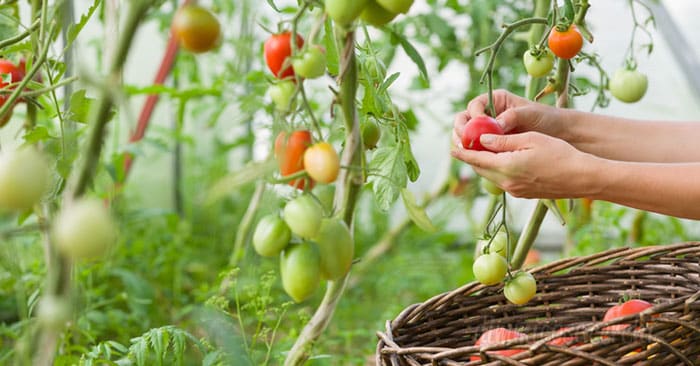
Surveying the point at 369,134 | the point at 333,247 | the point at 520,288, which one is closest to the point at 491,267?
the point at 520,288

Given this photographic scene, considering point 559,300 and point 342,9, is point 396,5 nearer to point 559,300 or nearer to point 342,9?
point 342,9

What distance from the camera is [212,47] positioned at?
468mm

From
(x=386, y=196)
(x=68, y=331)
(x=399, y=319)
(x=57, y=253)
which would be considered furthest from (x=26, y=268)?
(x=57, y=253)

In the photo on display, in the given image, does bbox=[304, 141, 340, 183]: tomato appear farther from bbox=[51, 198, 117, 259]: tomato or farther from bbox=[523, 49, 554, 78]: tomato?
bbox=[523, 49, 554, 78]: tomato

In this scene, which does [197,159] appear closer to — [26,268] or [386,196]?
[26,268]

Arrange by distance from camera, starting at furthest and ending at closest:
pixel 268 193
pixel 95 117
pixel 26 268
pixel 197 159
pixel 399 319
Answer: pixel 197 159
pixel 26 268
pixel 399 319
pixel 268 193
pixel 95 117

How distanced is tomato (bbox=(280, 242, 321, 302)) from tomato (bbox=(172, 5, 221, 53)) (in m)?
0.16

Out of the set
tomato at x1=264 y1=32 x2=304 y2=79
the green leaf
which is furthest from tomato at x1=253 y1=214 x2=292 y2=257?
the green leaf

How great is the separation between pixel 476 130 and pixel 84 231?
63 cm

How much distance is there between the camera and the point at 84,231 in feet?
1.30

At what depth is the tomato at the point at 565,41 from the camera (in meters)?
0.95

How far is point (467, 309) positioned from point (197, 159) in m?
2.16

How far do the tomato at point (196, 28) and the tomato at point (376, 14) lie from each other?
0.11 metres

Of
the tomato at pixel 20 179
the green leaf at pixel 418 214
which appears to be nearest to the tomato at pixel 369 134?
the green leaf at pixel 418 214
